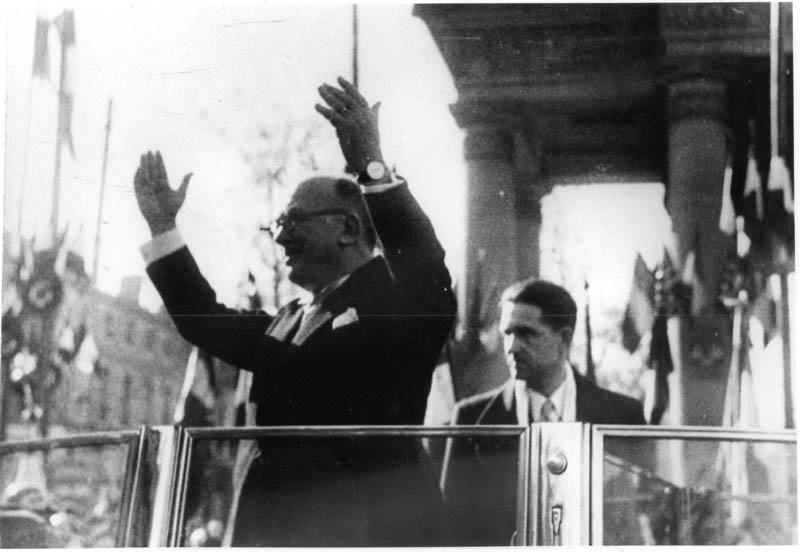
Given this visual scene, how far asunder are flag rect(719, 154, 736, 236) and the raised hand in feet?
3.91

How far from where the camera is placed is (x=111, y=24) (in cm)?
375

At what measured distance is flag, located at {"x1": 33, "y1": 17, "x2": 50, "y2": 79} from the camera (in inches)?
147

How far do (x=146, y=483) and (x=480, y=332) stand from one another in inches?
48.6

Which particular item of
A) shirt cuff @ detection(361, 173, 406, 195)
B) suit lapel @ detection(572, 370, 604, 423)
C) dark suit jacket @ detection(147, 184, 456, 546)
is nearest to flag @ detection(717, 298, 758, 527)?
suit lapel @ detection(572, 370, 604, 423)

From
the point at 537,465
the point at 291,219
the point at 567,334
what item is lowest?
the point at 537,465

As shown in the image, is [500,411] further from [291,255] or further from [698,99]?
[698,99]

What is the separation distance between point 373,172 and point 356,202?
120 mm

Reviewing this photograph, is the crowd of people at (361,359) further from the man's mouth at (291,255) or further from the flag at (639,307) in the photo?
the flag at (639,307)

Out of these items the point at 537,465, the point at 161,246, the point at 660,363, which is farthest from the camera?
the point at 161,246

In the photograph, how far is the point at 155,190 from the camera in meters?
3.71

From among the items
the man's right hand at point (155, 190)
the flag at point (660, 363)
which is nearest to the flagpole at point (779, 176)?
the flag at point (660, 363)

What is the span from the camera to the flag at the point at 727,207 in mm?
3635

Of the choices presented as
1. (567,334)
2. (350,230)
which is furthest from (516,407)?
(350,230)

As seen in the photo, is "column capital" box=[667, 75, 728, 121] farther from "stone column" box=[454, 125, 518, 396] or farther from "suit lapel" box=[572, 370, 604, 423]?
"suit lapel" box=[572, 370, 604, 423]
